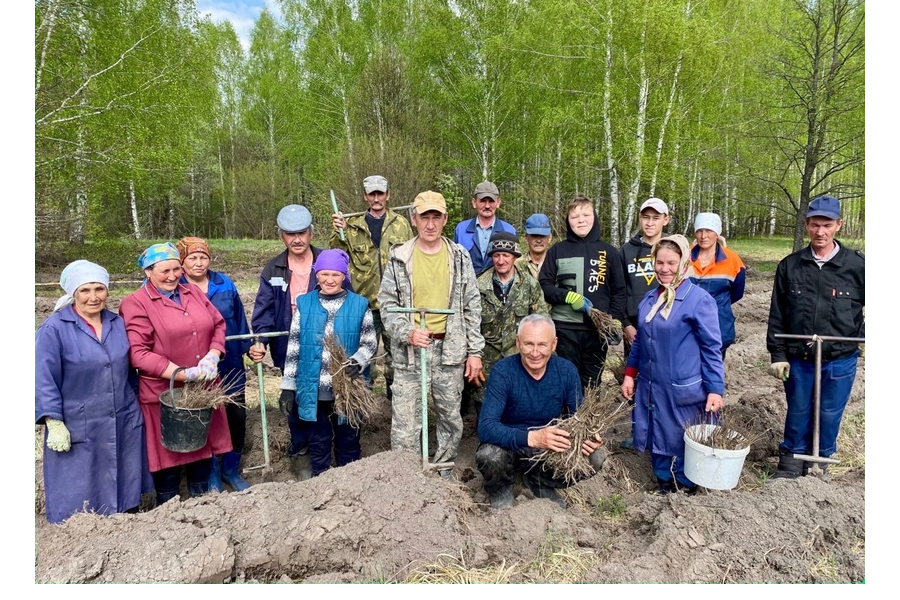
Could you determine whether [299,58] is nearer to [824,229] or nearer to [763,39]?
[763,39]

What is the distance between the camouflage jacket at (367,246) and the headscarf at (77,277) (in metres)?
2.02

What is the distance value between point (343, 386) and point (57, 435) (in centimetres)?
161

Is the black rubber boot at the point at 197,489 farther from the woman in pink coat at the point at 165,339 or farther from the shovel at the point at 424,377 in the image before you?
the shovel at the point at 424,377

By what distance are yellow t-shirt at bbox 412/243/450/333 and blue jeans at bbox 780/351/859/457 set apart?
2.54 meters

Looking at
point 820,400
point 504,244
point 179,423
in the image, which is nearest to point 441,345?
point 504,244

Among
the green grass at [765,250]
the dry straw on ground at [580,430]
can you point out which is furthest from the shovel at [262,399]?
the green grass at [765,250]

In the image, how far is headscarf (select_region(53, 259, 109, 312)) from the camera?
3.13 m

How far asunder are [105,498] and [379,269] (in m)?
2.46

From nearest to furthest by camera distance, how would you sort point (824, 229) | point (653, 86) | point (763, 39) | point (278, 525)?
point (278, 525), point (824, 229), point (653, 86), point (763, 39)

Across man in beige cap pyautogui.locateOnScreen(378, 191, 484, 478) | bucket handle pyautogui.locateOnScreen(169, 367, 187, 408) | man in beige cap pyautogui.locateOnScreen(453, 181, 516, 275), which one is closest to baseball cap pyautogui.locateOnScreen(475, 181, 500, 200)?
man in beige cap pyautogui.locateOnScreen(453, 181, 516, 275)

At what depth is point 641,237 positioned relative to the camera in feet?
15.1

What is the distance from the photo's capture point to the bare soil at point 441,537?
8.97 feet

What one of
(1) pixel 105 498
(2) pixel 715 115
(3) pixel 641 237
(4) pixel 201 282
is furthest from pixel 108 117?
(2) pixel 715 115

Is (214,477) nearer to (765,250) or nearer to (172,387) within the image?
(172,387)
